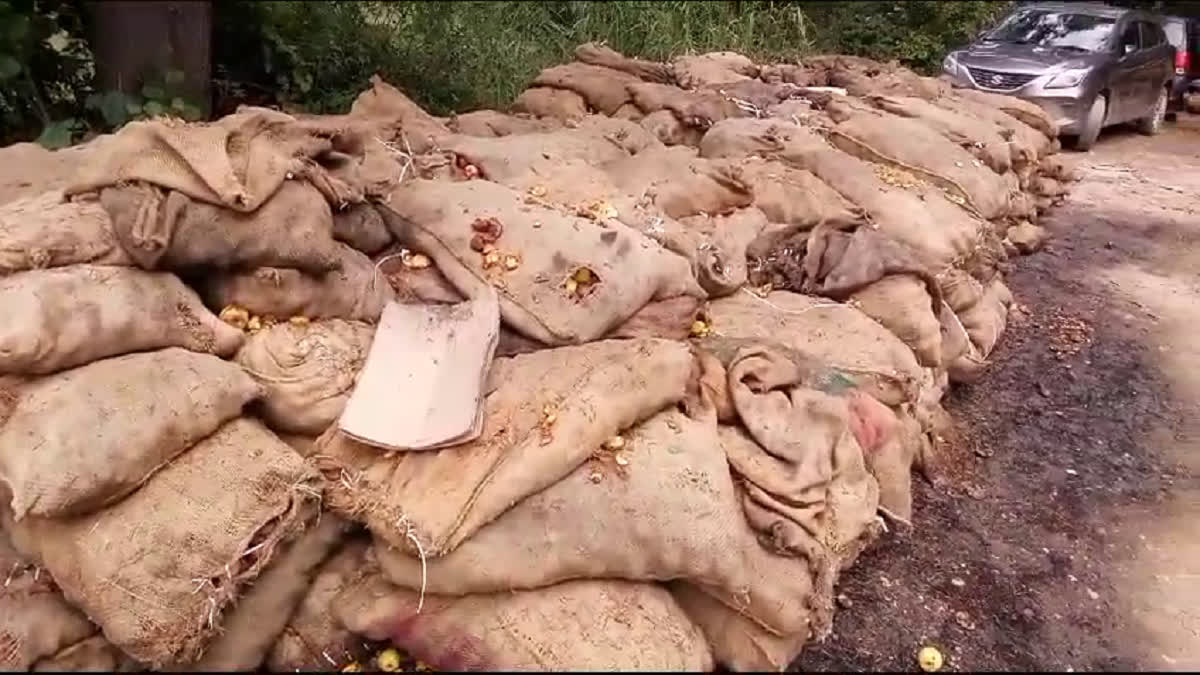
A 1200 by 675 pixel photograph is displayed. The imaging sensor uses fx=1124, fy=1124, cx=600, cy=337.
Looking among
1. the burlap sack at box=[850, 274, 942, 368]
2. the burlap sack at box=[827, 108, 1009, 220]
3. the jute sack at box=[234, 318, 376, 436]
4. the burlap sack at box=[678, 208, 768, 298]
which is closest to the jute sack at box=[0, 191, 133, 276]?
the jute sack at box=[234, 318, 376, 436]

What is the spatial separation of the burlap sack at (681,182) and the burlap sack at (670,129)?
0.80m

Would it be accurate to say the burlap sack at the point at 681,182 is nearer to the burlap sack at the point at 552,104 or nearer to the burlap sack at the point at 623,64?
the burlap sack at the point at 552,104

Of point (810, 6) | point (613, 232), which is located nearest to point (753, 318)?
point (613, 232)

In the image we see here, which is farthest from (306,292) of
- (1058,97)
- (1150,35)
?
(1150,35)

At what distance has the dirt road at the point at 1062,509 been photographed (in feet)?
9.60

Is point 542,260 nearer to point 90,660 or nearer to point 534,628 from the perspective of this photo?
point 534,628

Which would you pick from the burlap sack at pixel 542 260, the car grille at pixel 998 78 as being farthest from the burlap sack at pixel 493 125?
the car grille at pixel 998 78

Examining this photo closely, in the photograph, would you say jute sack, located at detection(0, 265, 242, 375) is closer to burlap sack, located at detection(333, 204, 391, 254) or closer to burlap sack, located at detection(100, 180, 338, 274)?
burlap sack, located at detection(100, 180, 338, 274)

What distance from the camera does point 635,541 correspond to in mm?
2527

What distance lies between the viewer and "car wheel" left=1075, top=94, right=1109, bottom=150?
33.6 feet

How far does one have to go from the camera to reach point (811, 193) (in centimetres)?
436

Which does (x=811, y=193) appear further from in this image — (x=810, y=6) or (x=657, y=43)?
(x=810, y=6)

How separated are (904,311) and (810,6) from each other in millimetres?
10812

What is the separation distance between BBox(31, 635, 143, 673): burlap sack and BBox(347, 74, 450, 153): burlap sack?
76.0 inches
